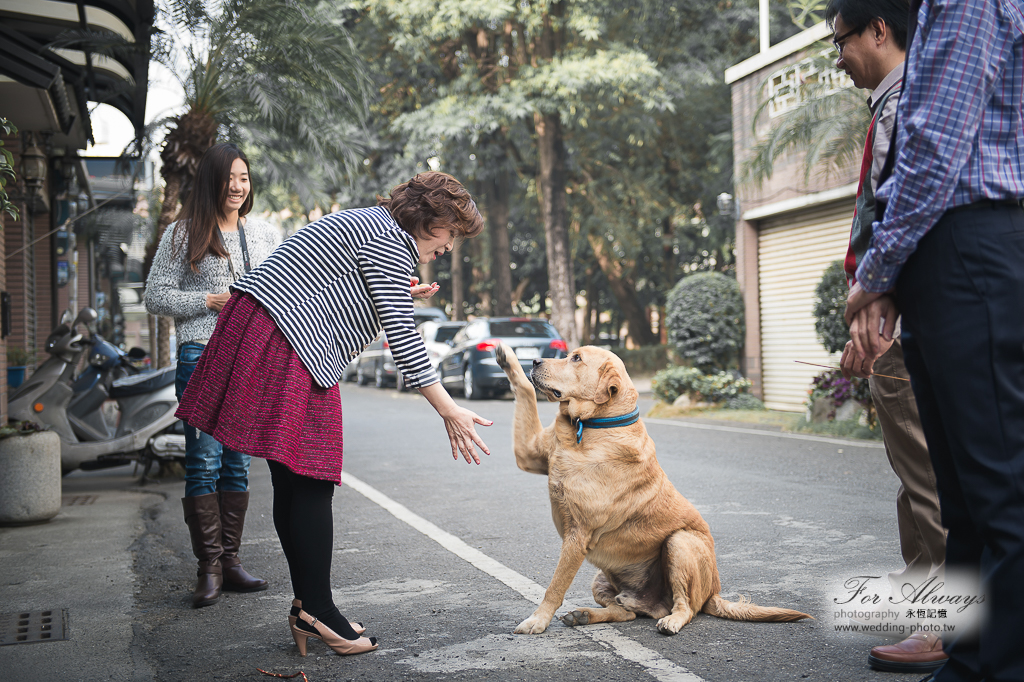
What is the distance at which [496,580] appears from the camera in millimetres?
4332

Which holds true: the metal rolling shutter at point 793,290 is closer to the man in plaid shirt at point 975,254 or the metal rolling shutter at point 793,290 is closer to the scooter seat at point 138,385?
the scooter seat at point 138,385

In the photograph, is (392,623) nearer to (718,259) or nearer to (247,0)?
(247,0)

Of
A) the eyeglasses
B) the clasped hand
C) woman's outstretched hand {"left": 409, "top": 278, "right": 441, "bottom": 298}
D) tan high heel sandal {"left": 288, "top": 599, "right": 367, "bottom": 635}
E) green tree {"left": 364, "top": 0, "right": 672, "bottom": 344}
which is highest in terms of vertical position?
green tree {"left": 364, "top": 0, "right": 672, "bottom": 344}

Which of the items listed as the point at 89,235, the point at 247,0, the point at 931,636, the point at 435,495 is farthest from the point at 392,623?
the point at 89,235

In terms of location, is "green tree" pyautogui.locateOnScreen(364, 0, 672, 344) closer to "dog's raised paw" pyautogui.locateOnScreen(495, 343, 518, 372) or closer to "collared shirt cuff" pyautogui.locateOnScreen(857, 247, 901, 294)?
"dog's raised paw" pyautogui.locateOnScreen(495, 343, 518, 372)

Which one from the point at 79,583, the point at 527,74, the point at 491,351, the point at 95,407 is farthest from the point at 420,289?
the point at 527,74

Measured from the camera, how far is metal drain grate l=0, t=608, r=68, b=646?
3636 mm

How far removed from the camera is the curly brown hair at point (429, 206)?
329cm

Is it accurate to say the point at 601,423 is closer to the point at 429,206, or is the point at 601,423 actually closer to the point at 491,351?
the point at 429,206

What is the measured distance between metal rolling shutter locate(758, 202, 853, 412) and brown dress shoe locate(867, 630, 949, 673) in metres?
10.7

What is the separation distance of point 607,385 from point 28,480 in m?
4.66

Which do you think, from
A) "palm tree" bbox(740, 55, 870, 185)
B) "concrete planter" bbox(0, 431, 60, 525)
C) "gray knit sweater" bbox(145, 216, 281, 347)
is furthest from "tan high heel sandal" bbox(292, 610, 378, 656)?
"palm tree" bbox(740, 55, 870, 185)

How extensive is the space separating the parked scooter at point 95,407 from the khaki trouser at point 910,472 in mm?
6290

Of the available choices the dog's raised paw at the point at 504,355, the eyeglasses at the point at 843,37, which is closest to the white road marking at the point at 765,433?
the dog's raised paw at the point at 504,355
